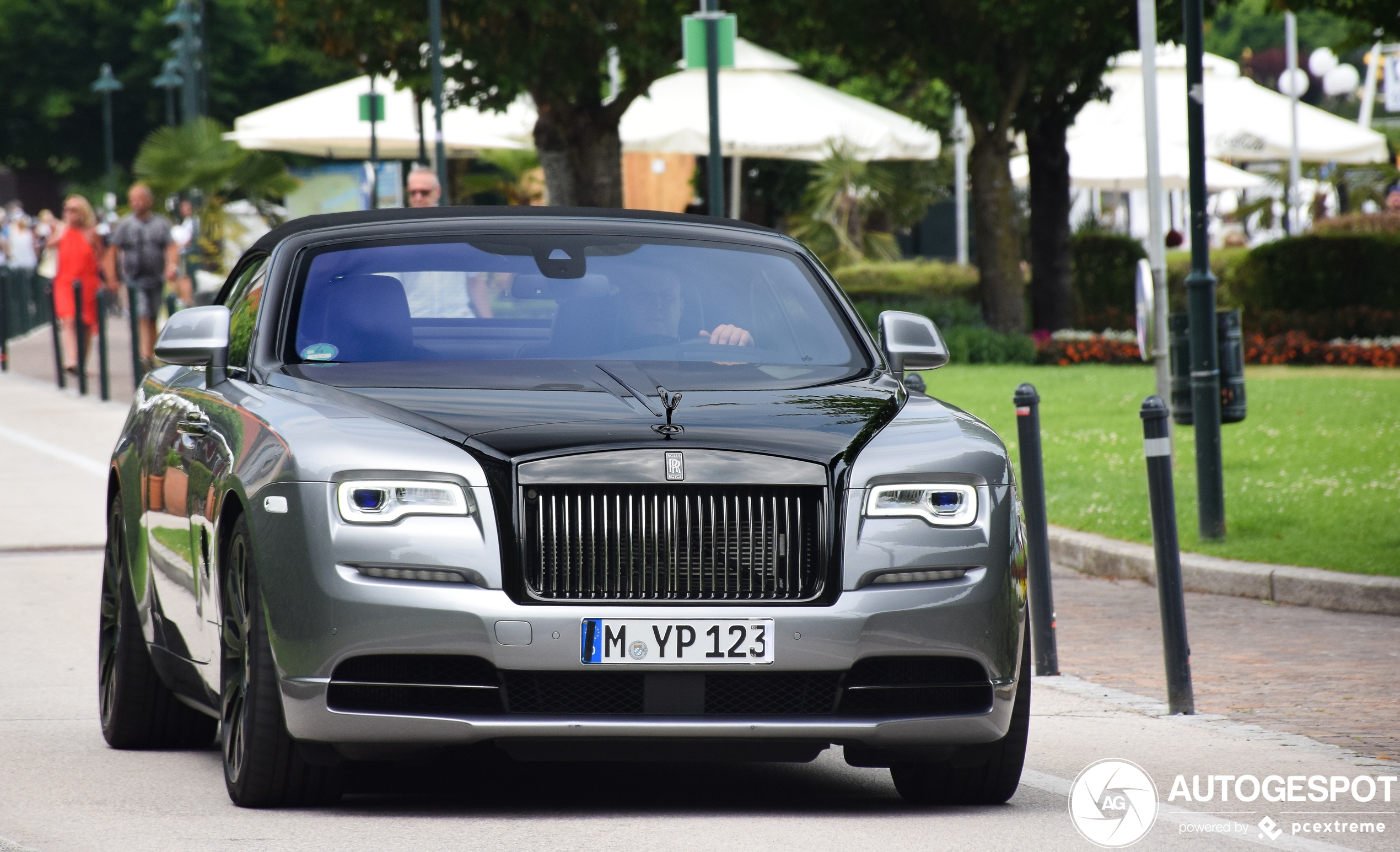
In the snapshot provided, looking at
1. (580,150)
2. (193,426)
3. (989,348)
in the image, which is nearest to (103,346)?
(580,150)

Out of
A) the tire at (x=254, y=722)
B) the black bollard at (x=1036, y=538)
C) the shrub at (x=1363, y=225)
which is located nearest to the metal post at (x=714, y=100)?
the black bollard at (x=1036, y=538)

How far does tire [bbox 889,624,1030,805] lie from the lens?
5816 mm

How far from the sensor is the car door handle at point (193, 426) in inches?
251

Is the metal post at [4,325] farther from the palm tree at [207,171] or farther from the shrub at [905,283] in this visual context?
Answer: the shrub at [905,283]

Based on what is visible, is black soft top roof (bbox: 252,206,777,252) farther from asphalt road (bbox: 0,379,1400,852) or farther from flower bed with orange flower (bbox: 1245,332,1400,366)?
flower bed with orange flower (bbox: 1245,332,1400,366)

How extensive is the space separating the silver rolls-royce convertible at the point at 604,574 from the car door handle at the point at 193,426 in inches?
6.8

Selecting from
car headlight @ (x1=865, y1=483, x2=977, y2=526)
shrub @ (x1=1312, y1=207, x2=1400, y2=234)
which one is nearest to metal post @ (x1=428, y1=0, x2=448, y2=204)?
shrub @ (x1=1312, y1=207, x2=1400, y2=234)

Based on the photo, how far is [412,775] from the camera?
6.30 metres

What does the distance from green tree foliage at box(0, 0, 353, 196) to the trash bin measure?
65.8 metres

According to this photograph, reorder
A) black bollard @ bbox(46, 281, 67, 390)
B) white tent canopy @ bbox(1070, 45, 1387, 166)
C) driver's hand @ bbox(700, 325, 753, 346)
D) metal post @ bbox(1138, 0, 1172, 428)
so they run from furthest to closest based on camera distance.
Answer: white tent canopy @ bbox(1070, 45, 1387, 166), black bollard @ bbox(46, 281, 67, 390), metal post @ bbox(1138, 0, 1172, 428), driver's hand @ bbox(700, 325, 753, 346)

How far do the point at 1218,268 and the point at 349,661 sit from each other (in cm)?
2312

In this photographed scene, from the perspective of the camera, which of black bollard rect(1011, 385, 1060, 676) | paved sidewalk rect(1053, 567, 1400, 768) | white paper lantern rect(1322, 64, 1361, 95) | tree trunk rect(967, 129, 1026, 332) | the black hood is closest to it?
the black hood

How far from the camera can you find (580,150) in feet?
85.4

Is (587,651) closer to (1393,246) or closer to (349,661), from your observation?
(349,661)
